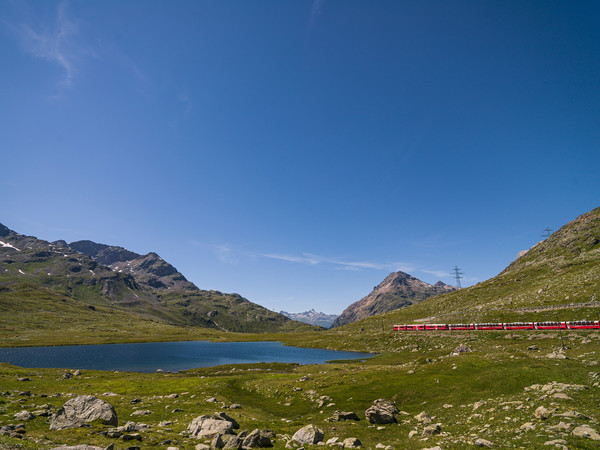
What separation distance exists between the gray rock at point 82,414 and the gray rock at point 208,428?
862cm

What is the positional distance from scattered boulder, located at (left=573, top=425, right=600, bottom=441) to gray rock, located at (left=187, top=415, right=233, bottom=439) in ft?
82.9

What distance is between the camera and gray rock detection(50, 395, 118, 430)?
2639 cm

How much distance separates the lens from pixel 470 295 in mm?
192375

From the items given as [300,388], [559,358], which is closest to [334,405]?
[300,388]

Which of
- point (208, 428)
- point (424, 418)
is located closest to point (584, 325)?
point (424, 418)

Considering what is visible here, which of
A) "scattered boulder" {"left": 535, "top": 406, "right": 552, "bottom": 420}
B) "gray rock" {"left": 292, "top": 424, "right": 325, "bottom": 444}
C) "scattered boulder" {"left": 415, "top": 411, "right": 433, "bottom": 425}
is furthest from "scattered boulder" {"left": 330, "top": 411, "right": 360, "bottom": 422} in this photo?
"scattered boulder" {"left": 535, "top": 406, "right": 552, "bottom": 420}

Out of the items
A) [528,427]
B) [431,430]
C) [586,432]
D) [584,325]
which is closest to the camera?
[586,432]

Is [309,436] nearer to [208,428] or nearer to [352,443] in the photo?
[352,443]

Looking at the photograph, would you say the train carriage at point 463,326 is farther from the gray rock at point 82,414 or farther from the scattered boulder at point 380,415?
the gray rock at point 82,414

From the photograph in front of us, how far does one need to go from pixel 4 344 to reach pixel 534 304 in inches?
11993

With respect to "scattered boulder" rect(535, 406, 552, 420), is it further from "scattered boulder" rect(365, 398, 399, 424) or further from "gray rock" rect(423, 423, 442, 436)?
"scattered boulder" rect(365, 398, 399, 424)

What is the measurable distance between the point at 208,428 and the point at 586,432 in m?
27.8

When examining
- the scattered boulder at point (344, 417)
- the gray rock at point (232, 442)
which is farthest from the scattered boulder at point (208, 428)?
the scattered boulder at point (344, 417)

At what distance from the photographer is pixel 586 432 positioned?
1758cm
